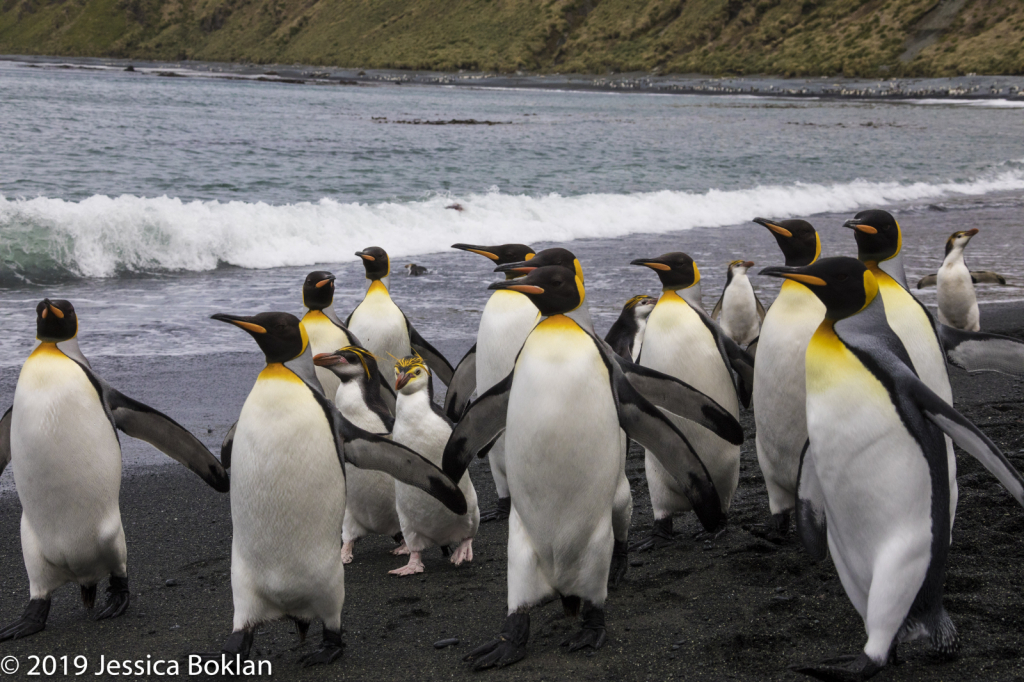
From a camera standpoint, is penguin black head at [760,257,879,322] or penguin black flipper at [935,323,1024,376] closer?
penguin black head at [760,257,879,322]

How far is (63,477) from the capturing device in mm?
3400

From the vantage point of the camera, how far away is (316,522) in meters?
3.16

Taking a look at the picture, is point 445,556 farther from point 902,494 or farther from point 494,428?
point 902,494

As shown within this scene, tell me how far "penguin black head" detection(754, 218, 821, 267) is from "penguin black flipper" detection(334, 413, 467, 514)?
1.72 m

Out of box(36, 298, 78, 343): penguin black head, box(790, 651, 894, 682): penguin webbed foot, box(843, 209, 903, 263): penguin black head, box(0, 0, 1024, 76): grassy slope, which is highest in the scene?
box(0, 0, 1024, 76): grassy slope

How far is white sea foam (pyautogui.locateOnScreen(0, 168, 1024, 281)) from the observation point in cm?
1066

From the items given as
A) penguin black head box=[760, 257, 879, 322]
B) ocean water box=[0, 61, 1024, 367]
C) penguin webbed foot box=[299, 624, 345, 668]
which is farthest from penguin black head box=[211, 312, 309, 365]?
ocean water box=[0, 61, 1024, 367]

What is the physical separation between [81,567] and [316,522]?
3.17 feet

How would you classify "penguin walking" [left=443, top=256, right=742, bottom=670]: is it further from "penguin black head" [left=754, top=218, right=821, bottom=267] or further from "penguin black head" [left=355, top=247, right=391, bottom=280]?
"penguin black head" [left=355, top=247, right=391, bottom=280]

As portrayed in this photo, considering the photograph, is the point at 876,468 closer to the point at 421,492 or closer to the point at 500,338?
the point at 421,492

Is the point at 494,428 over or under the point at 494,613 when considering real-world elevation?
over

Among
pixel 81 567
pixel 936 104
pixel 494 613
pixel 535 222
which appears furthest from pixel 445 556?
pixel 936 104

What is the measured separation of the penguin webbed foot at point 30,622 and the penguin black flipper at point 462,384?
2.02m

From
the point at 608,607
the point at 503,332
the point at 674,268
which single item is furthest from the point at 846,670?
the point at 503,332
